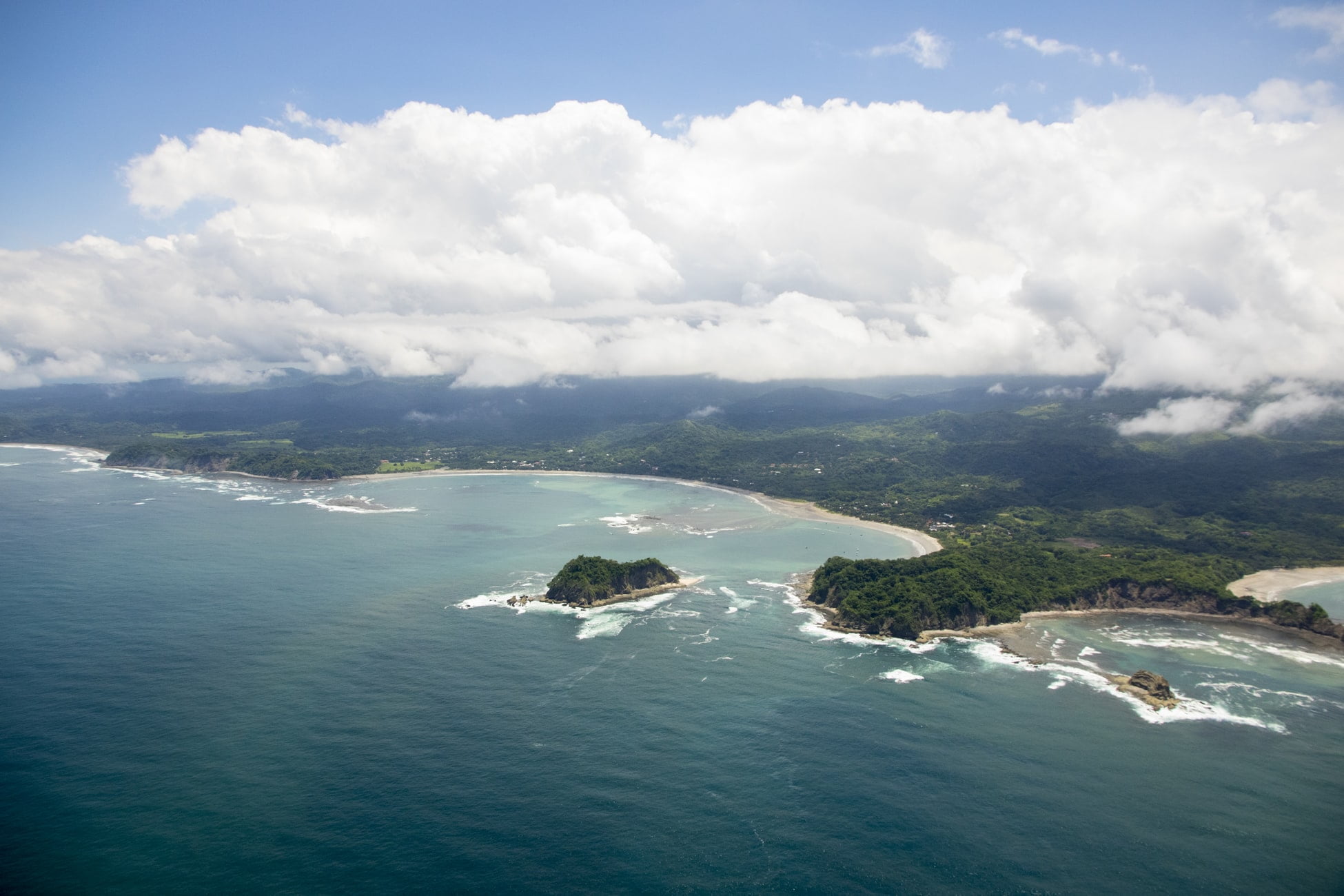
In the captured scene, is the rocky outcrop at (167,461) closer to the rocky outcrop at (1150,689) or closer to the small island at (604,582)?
the small island at (604,582)

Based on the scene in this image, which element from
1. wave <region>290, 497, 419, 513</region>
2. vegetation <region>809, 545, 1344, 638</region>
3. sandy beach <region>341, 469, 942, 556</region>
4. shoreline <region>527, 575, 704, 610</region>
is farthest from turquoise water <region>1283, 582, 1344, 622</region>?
wave <region>290, 497, 419, 513</region>

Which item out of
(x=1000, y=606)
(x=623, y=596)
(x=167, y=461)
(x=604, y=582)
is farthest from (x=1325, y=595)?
(x=167, y=461)

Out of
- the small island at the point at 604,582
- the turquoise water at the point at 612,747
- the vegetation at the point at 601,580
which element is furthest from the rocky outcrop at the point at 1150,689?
the vegetation at the point at 601,580

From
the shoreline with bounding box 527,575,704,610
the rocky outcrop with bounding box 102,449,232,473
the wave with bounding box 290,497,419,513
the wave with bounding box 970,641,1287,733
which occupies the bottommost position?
the wave with bounding box 970,641,1287,733

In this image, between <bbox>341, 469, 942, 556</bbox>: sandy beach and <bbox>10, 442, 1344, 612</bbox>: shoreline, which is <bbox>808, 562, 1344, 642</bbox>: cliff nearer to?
<bbox>10, 442, 1344, 612</bbox>: shoreline

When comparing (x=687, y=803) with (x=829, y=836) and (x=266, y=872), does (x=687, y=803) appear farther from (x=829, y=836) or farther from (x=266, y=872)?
(x=266, y=872)

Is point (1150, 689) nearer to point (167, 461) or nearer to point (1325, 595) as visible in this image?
point (1325, 595)
